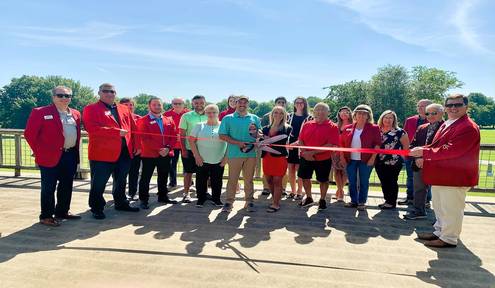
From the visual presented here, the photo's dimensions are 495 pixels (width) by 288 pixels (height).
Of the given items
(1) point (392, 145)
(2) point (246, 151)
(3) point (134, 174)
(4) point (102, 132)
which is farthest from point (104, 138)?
(1) point (392, 145)

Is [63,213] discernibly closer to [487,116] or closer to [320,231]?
[320,231]

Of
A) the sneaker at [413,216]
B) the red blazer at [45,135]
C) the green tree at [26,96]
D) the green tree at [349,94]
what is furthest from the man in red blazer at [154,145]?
the green tree at [26,96]

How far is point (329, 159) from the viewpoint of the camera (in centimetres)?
543

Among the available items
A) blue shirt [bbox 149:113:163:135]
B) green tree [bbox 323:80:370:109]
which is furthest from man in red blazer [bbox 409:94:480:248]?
green tree [bbox 323:80:370:109]

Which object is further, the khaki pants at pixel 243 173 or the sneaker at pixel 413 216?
the khaki pants at pixel 243 173

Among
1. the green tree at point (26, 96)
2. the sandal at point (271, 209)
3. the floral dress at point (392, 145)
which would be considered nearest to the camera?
the sandal at point (271, 209)

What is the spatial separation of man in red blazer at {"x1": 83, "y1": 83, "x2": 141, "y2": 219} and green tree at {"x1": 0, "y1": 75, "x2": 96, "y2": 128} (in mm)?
60024

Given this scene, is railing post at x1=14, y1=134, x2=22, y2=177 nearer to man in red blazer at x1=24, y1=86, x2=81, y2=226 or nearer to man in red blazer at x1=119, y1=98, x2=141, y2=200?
man in red blazer at x1=119, y1=98, x2=141, y2=200

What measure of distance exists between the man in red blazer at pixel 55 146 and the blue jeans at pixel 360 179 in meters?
4.17

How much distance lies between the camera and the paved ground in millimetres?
3096

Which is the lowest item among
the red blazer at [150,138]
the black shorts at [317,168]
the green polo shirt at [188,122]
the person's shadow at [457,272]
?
the person's shadow at [457,272]

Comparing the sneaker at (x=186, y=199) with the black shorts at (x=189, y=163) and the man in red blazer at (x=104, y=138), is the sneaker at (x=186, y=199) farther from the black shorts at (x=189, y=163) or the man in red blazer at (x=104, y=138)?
the man in red blazer at (x=104, y=138)

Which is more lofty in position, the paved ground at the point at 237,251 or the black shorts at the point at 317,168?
the black shorts at the point at 317,168

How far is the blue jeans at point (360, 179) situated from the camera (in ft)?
17.9
